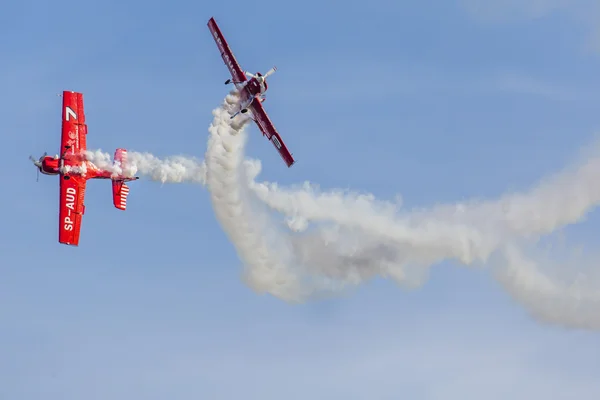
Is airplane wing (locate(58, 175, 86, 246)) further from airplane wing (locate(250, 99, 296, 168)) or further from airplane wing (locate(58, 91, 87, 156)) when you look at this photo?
airplane wing (locate(250, 99, 296, 168))

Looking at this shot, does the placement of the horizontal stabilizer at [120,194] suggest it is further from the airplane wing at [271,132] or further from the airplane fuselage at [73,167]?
the airplane wing at [271,132]

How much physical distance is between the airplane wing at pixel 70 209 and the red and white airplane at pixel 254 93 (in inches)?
460

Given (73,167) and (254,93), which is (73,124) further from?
(254,93)

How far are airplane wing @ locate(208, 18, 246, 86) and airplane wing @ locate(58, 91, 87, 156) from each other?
11355 mm

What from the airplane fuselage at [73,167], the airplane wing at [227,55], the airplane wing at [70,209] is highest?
the airplane wing at [227,55]

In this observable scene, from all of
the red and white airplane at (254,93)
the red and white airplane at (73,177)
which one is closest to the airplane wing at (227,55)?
the red and white airplane at (254,93)

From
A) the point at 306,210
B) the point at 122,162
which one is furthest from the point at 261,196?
the point at 122,162

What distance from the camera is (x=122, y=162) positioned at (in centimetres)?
8725

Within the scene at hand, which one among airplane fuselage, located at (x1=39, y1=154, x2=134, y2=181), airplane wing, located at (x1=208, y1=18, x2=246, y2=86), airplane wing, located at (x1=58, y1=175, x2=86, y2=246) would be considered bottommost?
airplane wing, located at (x1=58, y1=175, x2=86, y2=246)

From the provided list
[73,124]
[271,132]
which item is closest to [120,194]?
[73,124]

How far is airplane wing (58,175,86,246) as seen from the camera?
85312 millimetres

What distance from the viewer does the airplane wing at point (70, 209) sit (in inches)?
3359

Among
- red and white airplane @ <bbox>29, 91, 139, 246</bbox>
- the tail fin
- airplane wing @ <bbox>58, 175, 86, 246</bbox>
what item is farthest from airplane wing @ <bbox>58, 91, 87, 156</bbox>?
the tail fin

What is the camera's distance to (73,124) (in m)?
88.0
